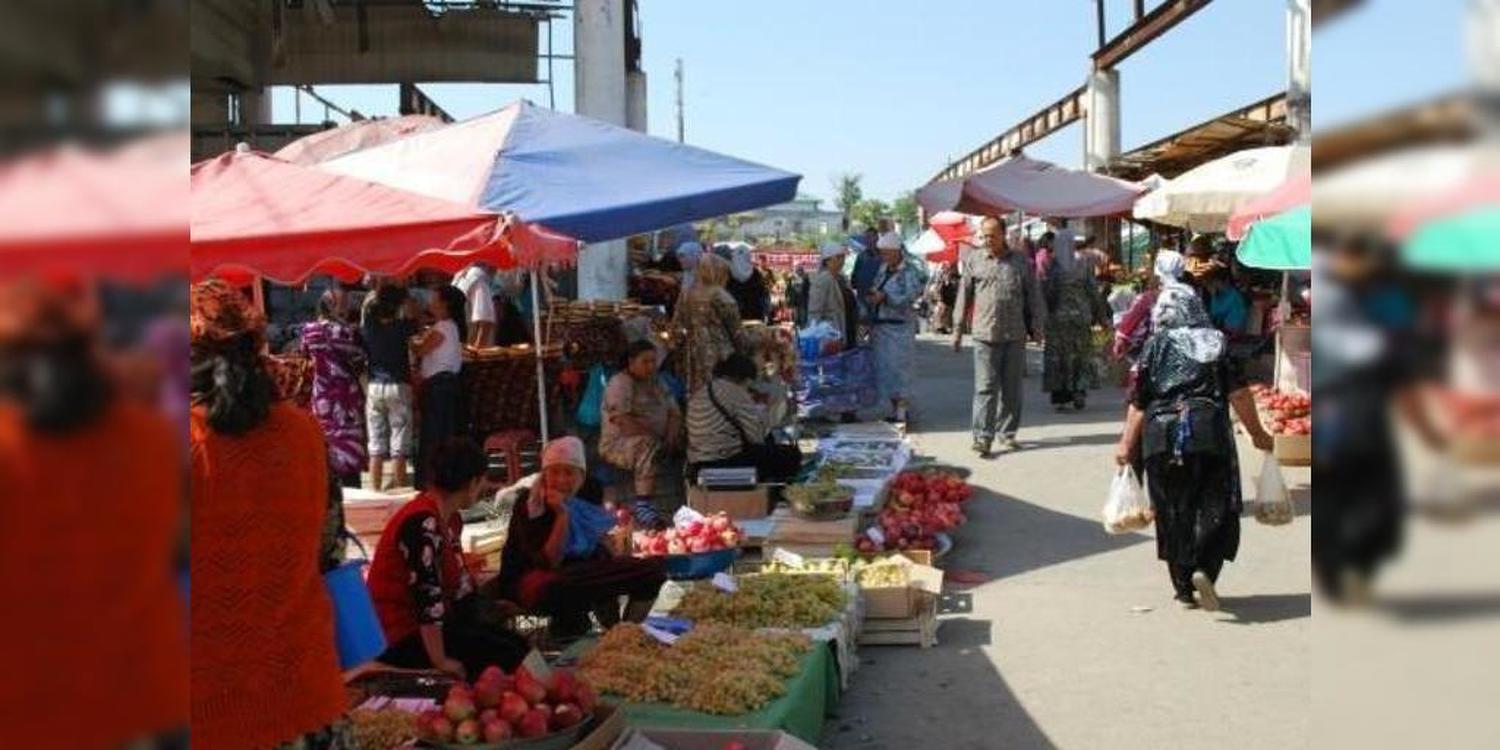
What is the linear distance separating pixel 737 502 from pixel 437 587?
12.0ft

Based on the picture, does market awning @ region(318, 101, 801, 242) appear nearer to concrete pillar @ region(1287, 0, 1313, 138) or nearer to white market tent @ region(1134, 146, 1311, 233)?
concrete pillar @ region(1287, 0, 1313, 138)

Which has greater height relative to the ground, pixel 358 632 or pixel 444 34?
pixel 444 34

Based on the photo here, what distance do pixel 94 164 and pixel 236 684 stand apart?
2.71 metres

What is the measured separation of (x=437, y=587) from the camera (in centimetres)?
470

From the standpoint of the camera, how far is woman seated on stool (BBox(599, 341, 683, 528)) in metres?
8.26

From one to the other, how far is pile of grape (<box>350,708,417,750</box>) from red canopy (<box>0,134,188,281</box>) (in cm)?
353

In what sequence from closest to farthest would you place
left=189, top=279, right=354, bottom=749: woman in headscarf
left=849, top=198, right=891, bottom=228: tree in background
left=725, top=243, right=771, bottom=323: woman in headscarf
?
1. left=189, top=279, right=354, bottom=749: woman in headscarf
2. left=725, top=243, right=771, bottom=323: woman in headscarf
3. left=849, top=198, right=891, bottom=228: tree in background

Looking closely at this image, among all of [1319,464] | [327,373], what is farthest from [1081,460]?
[1319,464]

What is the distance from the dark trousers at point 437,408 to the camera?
382 inches

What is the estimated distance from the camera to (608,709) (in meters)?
4.36

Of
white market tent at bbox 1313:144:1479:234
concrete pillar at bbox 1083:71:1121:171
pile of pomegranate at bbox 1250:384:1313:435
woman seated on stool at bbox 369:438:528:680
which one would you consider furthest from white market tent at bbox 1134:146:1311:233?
concrete pillar at bbox 1083:71:1121:171

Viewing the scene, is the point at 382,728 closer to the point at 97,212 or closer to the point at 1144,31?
the point at 97,212

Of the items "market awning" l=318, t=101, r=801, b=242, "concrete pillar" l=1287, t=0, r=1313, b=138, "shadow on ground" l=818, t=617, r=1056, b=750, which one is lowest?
"shadow on ground" l=818, t=617, r=1056, b=750

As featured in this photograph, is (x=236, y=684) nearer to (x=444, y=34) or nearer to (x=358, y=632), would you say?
(x=358, y=632)
